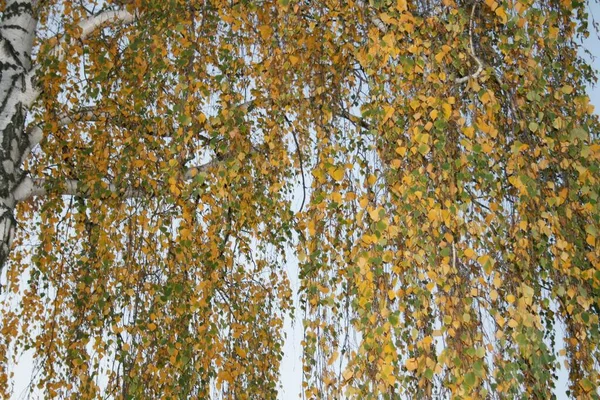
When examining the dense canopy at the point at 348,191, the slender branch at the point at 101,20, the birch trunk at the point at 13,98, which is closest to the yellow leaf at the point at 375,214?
the dense canopy at the point at 348,191

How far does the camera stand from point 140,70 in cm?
274

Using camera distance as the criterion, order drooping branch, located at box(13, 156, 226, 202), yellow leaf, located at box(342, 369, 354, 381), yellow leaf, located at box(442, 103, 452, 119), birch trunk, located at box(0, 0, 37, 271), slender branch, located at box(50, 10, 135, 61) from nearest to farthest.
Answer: yellow leaf, located at box(342, 369, 354, 381) < yellow leaf, located at box(442, 103, 452, 119) < birch trunk, located at box(0, 0, 37, 271) < drooping branch, located at box(13, 156, 226, 202) < slender branch, located at box(50, 10, 135, 61)

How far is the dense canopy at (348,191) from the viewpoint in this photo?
5.78ft

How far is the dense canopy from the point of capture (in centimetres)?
176

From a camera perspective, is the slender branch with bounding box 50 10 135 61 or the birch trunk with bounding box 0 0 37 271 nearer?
the birch trunk with bounding box 0 0 37 271

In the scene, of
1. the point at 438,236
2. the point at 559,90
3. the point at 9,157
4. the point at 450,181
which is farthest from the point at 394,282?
the point at 9,157

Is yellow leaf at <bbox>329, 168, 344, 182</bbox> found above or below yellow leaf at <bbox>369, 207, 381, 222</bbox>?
above

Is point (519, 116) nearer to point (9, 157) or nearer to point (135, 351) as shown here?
point (135, 351)

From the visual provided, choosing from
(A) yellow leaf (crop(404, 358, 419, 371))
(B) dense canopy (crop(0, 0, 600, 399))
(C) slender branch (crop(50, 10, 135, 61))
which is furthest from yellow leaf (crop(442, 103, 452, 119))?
(C) slender branch (crop(50, 10, 135, 61))

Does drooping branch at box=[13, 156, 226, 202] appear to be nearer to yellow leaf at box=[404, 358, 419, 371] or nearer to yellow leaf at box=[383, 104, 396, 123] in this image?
yellow leaf at box=[383, 104, 396, 123]

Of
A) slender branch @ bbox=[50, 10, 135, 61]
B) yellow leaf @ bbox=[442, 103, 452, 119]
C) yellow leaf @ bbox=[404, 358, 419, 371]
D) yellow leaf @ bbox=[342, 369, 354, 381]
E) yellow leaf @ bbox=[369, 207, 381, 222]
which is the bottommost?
yellow leaf @ bbox=[342, 369, 354, 381]

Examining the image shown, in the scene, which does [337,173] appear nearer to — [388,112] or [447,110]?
[388,112]

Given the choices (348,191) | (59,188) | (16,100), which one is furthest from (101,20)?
(348,191)

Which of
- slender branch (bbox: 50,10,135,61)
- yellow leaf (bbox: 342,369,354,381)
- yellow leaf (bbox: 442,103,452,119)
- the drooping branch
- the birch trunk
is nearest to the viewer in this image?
yellow leaf (bbox: 342,369,354,381)
